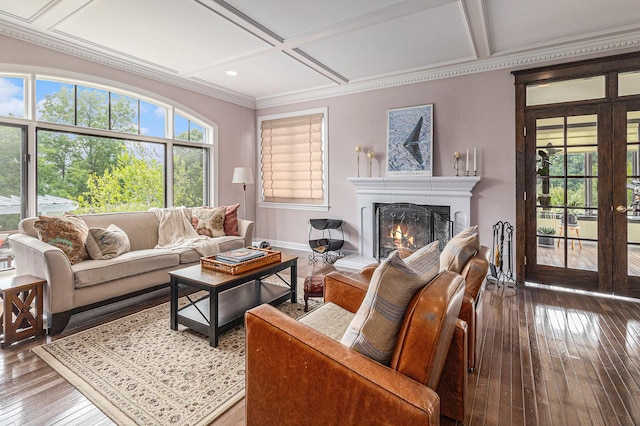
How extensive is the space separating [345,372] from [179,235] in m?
3.53

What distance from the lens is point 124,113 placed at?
4.43 meters

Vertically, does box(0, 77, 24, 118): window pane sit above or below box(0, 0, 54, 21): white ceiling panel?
below

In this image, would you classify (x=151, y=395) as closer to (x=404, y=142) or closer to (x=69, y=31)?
(x=69, y=31)

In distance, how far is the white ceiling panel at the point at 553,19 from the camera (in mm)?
2936

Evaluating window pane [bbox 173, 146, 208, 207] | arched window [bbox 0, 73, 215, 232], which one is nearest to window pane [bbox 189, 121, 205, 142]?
arched window [bbox 0, 73, 215, 232]

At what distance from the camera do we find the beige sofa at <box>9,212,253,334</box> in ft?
8.54

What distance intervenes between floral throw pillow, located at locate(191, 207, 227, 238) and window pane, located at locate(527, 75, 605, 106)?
4146 millimetres

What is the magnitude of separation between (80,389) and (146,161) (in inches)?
137

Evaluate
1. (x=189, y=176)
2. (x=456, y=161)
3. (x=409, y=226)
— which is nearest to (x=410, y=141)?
(x=456, y=161)

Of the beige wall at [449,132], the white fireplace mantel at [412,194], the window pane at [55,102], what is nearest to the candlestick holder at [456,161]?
the beige wall at [449,132]

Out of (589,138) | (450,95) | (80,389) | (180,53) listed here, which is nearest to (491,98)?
(450,95)

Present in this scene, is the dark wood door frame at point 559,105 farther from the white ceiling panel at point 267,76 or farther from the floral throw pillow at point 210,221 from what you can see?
the floral throw pillow at point 210,221

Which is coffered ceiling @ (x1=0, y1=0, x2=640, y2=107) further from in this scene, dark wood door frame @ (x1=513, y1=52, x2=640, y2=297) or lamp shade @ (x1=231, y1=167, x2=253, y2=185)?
lamp shade @ (x1=231, y1=167, x2=253, y2=185)

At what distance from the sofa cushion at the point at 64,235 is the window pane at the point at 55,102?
1.44 meters
